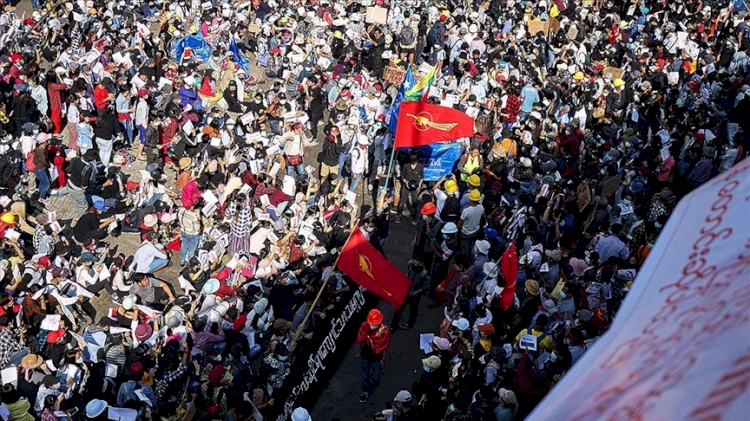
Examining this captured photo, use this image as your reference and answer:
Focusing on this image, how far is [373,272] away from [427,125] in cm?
376

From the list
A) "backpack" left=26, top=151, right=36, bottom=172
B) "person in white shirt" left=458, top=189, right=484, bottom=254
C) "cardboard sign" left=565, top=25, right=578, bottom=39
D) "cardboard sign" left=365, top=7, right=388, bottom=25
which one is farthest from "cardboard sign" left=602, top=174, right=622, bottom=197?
"cardboard sign" left=365, top=7, right=388, bottom=25

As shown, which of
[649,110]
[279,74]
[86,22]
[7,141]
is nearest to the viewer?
[7,141]

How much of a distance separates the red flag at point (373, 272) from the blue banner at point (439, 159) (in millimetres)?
4296

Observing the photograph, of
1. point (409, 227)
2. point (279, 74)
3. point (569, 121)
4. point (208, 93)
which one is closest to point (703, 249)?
point (409, 227)

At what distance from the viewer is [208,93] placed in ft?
61.1

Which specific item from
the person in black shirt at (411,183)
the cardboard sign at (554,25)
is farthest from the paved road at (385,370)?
the cardboard sign at (554,25)

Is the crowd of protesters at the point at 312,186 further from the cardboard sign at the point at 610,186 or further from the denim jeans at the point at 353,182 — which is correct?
the denim jeans at the point at 353,182

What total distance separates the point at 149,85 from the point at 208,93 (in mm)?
1439

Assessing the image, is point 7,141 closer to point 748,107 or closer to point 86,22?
point 86,22

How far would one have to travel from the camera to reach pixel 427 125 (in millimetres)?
13539

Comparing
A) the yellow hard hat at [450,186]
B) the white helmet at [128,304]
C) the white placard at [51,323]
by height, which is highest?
the yellow hard hat at [450,186]

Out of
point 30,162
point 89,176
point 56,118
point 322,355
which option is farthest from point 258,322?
point 56,118

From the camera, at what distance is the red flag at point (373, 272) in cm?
1070

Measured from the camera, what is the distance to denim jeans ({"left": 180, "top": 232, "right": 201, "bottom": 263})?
43.6 feet
